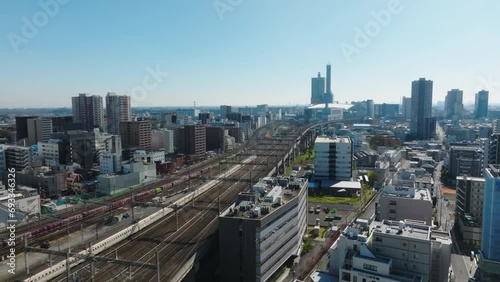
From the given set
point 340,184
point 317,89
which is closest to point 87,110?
point 340,184

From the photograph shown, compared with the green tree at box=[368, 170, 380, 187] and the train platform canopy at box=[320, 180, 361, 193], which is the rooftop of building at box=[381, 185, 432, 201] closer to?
the train platform canopy at box=[320, 180, 361, 193]

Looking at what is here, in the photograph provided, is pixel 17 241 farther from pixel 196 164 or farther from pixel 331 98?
pixel 331 98

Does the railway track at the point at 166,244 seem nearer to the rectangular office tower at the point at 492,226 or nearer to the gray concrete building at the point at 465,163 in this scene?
the rectangular office tower at the point at 492,226

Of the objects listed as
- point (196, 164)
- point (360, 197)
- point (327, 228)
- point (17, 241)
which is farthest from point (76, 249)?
point (196, 164)

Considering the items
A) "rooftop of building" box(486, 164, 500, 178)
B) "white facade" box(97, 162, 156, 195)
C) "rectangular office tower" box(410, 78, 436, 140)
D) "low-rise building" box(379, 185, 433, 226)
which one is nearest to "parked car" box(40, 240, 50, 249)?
"white facade" box(97, 162, 156, 195)

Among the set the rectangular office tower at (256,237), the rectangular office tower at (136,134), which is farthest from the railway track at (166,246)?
the rectangular office tower at (136,134)

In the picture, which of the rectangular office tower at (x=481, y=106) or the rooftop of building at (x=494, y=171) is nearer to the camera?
the rooftop of building at (x=494, y=171)
